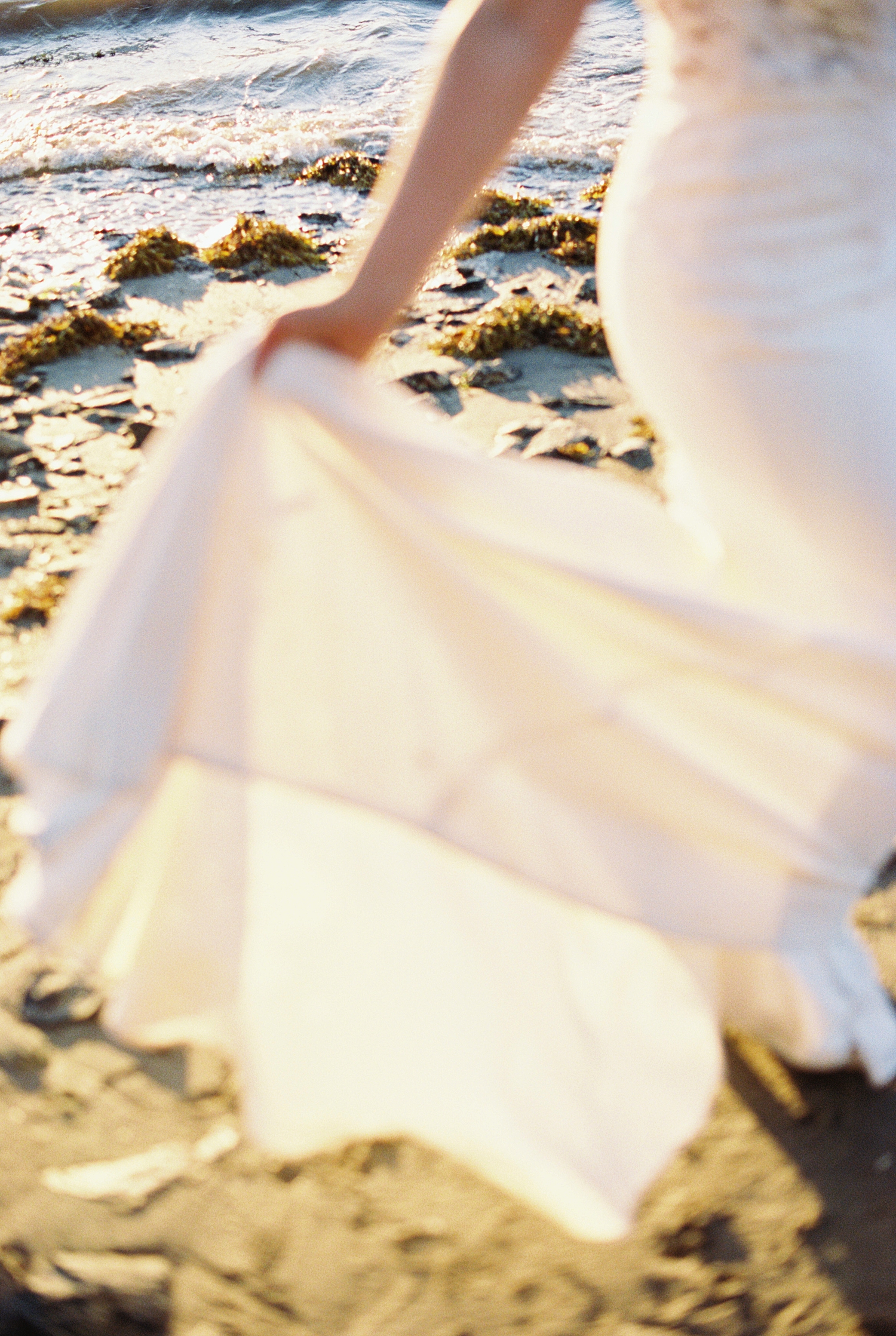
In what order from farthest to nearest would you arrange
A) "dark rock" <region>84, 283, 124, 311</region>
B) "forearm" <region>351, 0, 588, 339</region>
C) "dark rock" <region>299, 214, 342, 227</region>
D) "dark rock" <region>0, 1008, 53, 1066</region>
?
"dark rock" <region>299, 214, 342, 227</region> < "dark rock" <region>84, 283, 124, 311</region> < "dark rock" <region>0, 1008, 53, 1066</region> < "forearm" <region>351, 0, 588, 339</region>

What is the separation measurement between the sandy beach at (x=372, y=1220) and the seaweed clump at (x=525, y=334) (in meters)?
3.58

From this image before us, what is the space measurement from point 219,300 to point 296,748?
5273 millimetres

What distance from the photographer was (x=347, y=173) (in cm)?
877


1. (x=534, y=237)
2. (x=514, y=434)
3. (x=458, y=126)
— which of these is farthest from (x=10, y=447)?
(x=534, y=237)

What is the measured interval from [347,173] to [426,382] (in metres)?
4.71

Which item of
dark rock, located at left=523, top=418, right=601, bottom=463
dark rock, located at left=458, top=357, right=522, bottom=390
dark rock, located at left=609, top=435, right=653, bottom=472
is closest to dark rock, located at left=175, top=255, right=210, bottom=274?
dark rock, located at left=458, top=357, right=522, bottom=390

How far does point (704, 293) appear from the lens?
Result: 1.59m

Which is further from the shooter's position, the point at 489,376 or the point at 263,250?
the point at 263,250

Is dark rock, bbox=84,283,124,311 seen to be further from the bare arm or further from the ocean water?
the bare arm

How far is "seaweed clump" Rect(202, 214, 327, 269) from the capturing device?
6.60 metres

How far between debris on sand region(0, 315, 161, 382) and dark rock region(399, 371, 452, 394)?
1547 millimetres

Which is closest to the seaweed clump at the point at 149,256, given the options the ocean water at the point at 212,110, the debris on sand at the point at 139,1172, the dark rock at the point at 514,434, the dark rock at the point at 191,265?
the dark rock at the point at 191,265

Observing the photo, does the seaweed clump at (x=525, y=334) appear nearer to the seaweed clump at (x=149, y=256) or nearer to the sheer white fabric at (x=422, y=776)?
the seaweed clump at (x=149, y=256)

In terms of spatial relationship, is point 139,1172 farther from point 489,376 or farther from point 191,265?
point 191,265
